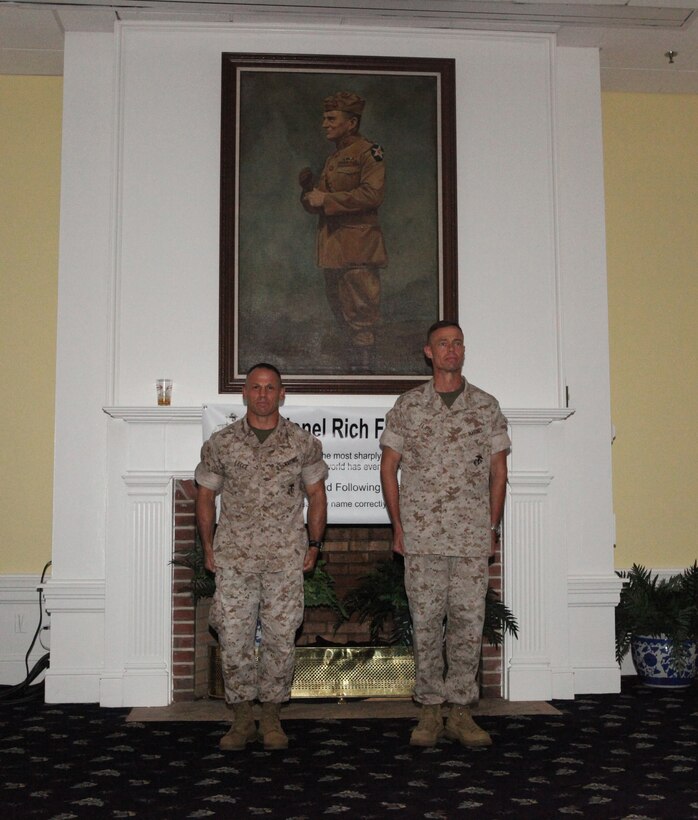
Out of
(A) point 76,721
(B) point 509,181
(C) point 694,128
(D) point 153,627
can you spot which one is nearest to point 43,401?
(D) point 153,627

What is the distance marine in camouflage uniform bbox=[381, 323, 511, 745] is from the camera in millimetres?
4219

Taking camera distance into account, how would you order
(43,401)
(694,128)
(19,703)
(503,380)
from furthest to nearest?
→ (694,128) → (43,401) → (503,380) → (19,703)

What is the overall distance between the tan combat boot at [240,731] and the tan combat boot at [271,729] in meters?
0.05

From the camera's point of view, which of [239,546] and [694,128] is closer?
[239,546]

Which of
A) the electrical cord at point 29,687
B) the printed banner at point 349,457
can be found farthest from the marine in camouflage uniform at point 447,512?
the electrical cord at point 29,687

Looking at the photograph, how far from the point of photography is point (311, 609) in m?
5.62

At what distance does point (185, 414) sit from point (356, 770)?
7.42 feet

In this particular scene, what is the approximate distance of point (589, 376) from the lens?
576 cm

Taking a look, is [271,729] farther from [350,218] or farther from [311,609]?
[350,218]

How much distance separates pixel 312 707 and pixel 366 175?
2941mm

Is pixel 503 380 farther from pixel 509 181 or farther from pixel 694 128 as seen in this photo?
pixel 694 128

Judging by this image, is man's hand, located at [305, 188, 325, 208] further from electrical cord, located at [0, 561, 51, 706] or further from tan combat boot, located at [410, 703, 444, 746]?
tan combat boot, located at [410, 703, 444, 746]

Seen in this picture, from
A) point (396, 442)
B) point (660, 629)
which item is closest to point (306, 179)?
point (396, 442)

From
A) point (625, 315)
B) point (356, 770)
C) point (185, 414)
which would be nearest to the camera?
point (356, 770)
